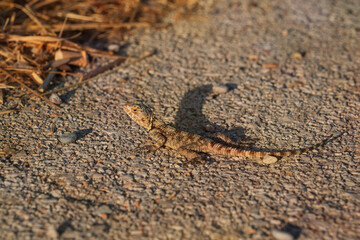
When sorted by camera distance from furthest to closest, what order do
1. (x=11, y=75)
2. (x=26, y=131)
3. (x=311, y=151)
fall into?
(x=11, y=75) → (x=26, y=131) → (x=311, y=151)

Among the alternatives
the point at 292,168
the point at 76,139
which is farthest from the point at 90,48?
the point at 292,168

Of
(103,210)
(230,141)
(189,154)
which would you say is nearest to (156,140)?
(189,154)

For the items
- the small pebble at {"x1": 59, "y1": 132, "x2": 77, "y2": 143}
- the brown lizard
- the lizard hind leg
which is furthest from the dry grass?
the lizard hind leg

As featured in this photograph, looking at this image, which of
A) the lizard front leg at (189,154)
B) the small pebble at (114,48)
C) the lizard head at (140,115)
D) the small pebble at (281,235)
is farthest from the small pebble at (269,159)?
the small pebble at (114,48)

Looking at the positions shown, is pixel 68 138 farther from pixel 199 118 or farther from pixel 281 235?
pixel 281 235

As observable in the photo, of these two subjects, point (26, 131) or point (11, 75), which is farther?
point (11, 75)

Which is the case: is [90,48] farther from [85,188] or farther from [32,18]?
[85,188]

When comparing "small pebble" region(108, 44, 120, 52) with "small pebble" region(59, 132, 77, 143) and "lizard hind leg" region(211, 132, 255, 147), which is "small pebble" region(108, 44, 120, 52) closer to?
"small pebble" region(59, 132, 77, 143)
